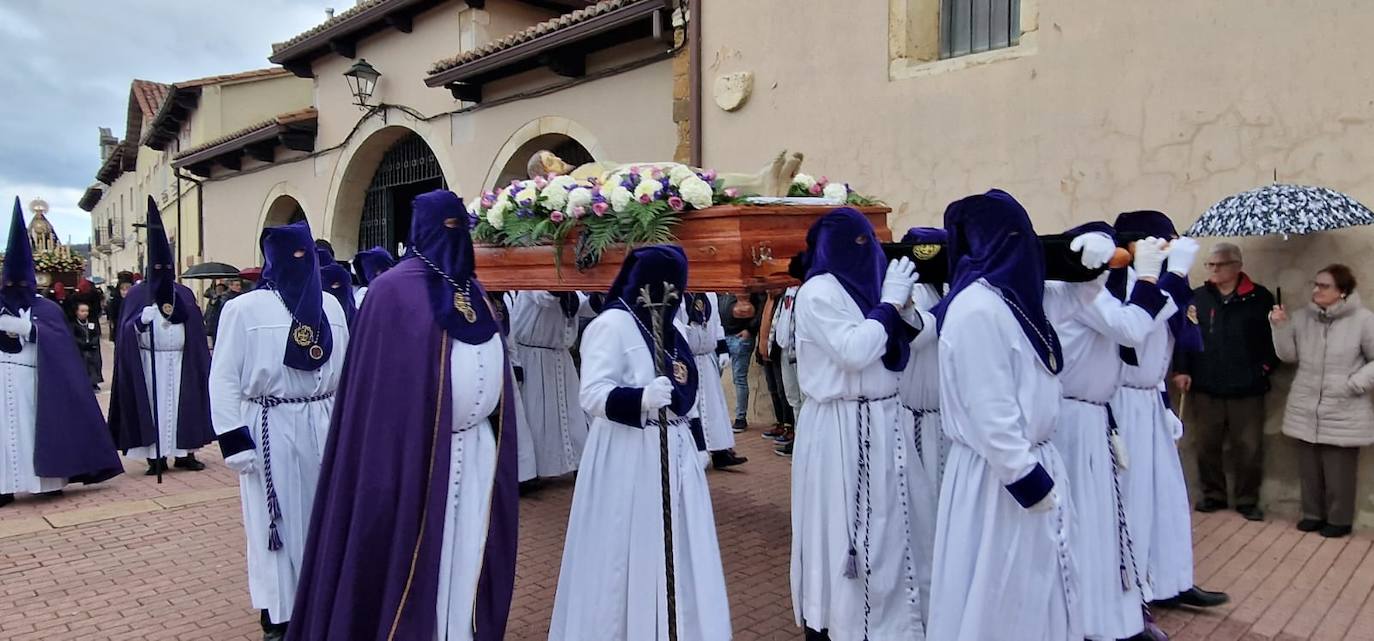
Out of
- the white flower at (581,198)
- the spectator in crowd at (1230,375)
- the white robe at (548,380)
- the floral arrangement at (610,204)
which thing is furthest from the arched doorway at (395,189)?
the spectator in crowd at (1230,375)

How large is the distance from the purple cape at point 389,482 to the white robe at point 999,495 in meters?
1.76

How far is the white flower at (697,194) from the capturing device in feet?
13.3

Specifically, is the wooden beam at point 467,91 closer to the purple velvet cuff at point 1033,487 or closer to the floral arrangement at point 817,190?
the floral arrangement at point 817,190

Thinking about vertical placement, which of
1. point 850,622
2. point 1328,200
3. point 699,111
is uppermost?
point 699,111

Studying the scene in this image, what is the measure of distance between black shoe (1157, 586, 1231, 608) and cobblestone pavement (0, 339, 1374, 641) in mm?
49

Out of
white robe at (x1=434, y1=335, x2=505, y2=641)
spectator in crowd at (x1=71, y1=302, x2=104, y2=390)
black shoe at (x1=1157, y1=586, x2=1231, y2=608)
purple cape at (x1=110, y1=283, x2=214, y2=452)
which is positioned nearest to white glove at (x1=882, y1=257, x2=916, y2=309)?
white robe at (x1=434, y1=335, x2=505, y2=641)

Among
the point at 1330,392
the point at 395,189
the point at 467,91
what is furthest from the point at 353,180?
the point at 1330,392

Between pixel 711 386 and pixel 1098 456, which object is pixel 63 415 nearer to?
pixel 711 386

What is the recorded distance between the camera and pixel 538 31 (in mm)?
10945

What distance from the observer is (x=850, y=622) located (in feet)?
12.5

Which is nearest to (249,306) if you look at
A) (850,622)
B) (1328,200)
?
(850,622)

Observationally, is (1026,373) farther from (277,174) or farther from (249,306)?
(277,174)

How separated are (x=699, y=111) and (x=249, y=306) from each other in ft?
20.5

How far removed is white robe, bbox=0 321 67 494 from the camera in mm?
6965
